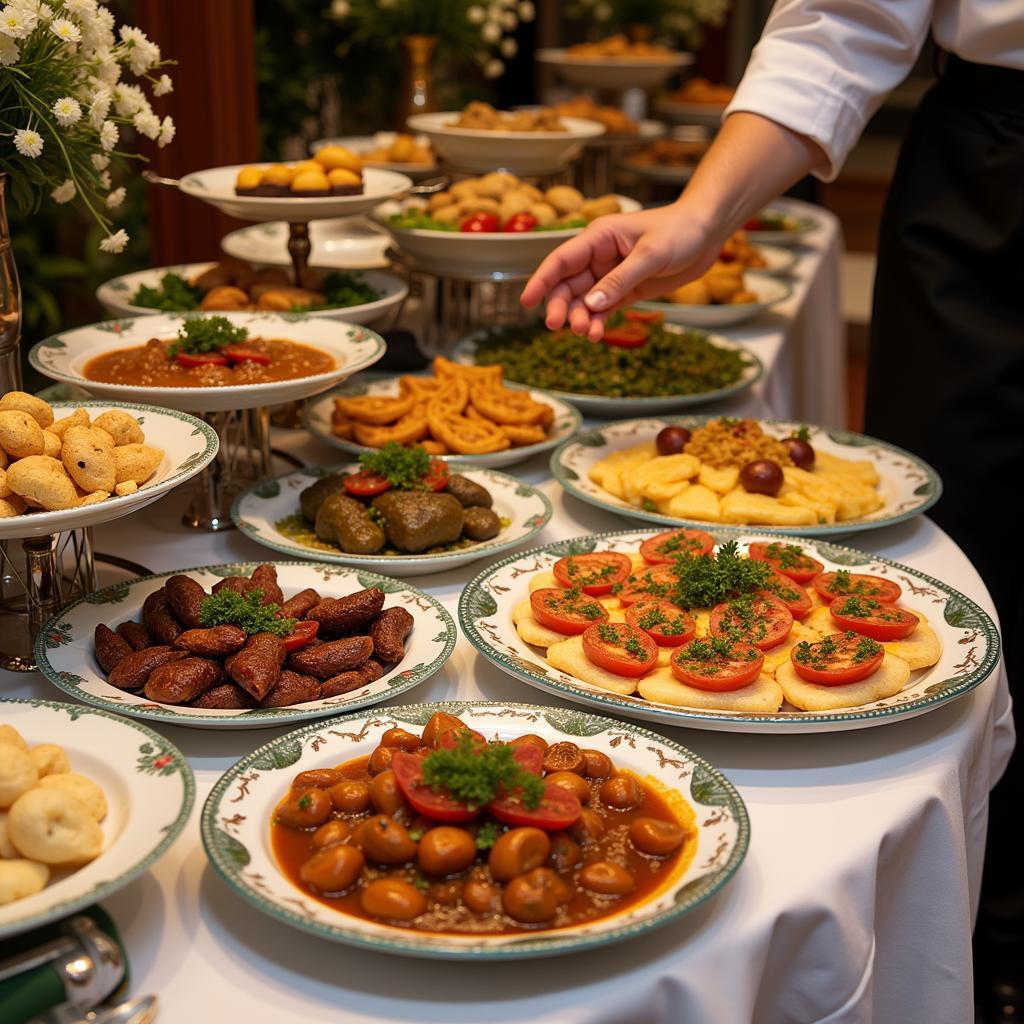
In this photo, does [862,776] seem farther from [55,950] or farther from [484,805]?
[55,950]

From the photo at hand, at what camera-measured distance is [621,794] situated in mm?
1136

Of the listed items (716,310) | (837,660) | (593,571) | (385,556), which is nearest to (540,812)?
(837,660)

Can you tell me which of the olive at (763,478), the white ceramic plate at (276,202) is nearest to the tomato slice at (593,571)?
the olive at (763,478)

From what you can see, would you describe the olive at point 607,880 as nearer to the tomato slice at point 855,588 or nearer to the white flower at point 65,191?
the tomato slice at point 855,588

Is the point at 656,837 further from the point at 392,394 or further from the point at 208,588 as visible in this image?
the point at 392,394

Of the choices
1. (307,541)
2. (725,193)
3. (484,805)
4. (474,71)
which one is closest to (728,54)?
(474,71)

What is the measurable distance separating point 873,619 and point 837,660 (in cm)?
12

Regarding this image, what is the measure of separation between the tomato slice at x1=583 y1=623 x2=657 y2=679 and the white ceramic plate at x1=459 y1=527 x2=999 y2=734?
0.03m

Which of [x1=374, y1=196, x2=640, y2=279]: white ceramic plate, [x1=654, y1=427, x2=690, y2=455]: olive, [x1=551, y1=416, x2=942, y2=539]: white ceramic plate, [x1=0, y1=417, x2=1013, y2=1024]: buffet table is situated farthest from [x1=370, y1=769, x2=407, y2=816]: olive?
[x1=374, y1=196, x2=640, y2=279]: white ceramic plate

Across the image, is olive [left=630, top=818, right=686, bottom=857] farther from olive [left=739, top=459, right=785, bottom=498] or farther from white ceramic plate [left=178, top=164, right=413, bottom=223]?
white ceramic plate [left=178, top=164, right=413, bottom=223]

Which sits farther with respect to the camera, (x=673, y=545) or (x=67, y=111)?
(x=673, y=545)

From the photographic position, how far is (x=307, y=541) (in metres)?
1.76

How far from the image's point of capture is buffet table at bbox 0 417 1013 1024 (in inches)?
38.2

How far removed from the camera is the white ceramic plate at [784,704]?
4.24 feet
